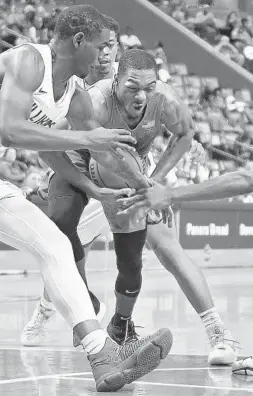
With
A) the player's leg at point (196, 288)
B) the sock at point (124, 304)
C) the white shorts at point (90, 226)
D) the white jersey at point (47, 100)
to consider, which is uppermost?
the white jersey at point (47, 100)

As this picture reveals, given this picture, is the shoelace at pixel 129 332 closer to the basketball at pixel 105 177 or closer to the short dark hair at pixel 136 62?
the basketball at pixel 105 177

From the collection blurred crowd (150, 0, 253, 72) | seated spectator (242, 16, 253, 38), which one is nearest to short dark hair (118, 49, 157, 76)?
blurred crowd (150, 0, 253, 72)

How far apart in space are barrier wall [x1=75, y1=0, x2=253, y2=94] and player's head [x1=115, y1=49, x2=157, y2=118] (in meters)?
15.3

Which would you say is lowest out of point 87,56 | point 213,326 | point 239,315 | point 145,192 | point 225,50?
point 225,50

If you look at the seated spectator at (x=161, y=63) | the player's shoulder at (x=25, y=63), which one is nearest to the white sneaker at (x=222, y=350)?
the player's shoulder at (x=25, y=63)

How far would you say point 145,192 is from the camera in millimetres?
5473

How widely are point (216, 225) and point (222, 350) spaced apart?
9278 mm

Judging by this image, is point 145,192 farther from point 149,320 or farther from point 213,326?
point 149,320

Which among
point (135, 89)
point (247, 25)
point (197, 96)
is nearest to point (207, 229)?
point (197, 96)

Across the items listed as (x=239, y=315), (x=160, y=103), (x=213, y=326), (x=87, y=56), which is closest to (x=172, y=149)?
(x=160, y=103)

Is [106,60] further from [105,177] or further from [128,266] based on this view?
[128,266]

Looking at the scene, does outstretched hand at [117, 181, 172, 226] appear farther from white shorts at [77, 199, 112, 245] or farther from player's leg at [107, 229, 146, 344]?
white shorts at [77, 199, 112, 245]

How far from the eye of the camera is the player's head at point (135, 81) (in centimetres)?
601

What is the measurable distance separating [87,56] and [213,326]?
201cm
